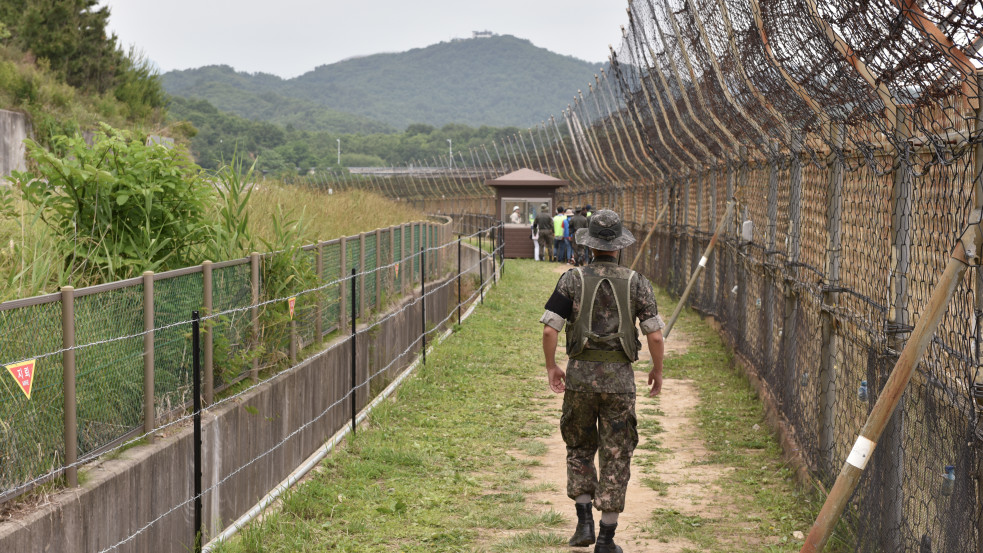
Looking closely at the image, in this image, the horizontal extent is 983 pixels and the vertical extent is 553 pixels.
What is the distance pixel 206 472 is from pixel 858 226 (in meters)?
4.37

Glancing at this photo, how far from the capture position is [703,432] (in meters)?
9.80

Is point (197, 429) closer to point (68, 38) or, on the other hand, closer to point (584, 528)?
point (584, 528)

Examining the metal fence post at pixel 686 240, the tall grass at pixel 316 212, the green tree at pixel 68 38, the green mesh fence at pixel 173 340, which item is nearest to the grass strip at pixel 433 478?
the green mesh fence at pixel 173 340

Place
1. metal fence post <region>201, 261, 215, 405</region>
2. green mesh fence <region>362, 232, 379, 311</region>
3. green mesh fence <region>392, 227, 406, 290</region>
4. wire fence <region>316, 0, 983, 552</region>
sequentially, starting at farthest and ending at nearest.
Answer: green mesh fence <region>392, 227, 406, 290</region> → green mesh fence <region>362, 232, 379, 311</region> → metal fence post <region>201, 261, 215, 405</region> → wire fence <region>316, 0, 983, 552</region>

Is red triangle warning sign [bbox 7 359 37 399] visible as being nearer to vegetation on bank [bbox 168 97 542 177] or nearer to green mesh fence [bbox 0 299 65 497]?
green mesh fence [bbox 0 299 65 497]

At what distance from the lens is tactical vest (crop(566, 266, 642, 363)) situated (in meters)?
6.30

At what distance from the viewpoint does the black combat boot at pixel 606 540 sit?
629 centimetres

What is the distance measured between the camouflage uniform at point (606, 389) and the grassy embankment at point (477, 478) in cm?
58

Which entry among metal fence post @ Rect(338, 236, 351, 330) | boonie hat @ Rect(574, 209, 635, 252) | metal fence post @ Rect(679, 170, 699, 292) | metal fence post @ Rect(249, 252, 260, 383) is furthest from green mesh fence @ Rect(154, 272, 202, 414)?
metal fence post @ Rect(679, 170, 699, 292)

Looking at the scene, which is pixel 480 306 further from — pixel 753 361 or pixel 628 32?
pixel 753 361

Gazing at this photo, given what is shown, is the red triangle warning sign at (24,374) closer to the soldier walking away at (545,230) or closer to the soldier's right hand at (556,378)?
the soldier's right hand at (556,378)

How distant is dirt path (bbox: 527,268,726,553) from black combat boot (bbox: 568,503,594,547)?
78 millimetres

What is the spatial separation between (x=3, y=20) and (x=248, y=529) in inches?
1182

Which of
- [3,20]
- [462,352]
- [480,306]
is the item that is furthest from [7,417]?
[3,20]
